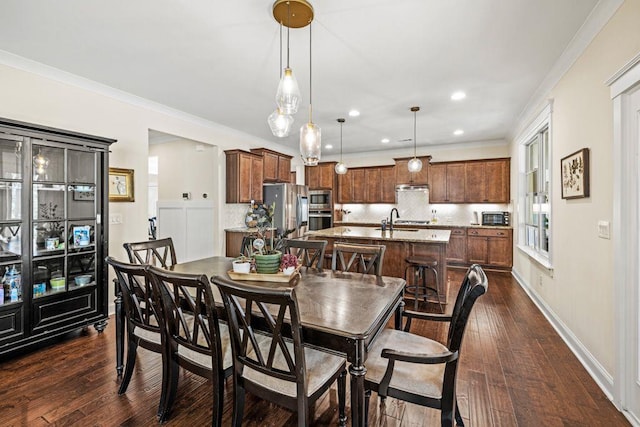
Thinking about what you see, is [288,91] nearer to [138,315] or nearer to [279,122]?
[279,122]

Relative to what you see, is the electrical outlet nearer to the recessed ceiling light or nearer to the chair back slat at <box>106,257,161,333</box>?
the chair back slat at <box>106,257,161,333</box>

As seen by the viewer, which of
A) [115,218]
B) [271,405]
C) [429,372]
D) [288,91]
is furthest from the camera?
[115,218]

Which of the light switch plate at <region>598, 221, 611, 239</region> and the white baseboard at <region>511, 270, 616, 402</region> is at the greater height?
the light switch plate at <region>598, 221, 611, 239</region>

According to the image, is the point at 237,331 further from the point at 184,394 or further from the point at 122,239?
the point at 122,239

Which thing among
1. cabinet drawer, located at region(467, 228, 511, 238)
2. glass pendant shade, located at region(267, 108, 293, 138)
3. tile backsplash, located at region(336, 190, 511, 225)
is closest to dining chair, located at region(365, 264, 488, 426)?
glass pendant shade, located at region(267, 108, 293, 138)

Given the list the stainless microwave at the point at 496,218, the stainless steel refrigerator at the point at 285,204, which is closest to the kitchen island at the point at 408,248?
the stainless steel refrigerator at the point at 285,204

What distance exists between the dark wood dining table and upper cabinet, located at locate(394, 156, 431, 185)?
16.5 feet

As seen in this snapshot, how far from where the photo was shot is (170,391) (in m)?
1.87

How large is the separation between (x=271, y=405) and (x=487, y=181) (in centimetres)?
620

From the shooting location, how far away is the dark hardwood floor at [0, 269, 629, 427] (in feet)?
6.14

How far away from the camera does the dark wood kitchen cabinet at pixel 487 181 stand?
6.29m

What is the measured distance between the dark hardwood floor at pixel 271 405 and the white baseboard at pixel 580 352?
0.05 metres

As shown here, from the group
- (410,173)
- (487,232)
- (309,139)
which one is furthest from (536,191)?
(309,139)

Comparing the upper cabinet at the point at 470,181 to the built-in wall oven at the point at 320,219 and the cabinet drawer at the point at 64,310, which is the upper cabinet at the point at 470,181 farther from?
the cabinet drawer at the point at 64,310
